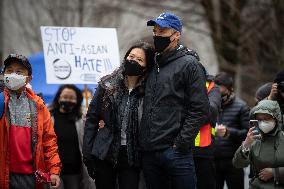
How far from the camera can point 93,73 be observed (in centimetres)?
906

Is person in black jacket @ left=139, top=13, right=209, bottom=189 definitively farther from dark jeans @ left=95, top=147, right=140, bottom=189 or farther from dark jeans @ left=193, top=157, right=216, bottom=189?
dark jeans @ left=193, top=157, right=216, bottom=189

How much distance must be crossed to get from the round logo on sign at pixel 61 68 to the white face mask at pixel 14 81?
2.30m

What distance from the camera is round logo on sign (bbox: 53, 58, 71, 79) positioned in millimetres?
9055

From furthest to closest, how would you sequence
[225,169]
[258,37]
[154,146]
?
1. [258,37]
2. [225,169]
3. [154,146]

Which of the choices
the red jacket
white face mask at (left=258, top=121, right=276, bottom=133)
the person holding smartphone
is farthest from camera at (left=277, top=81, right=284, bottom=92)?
the red jacket

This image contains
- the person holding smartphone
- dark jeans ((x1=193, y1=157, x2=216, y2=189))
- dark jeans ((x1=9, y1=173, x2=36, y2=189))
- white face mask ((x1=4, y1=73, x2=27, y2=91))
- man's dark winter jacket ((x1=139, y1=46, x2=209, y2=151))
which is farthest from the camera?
dark jeans ((x1=193, y1=157, x2=216, y2=189))

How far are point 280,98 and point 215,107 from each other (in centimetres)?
73

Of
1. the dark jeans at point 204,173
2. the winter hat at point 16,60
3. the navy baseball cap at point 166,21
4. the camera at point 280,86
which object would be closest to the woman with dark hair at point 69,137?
the dark jeans at point 204,173

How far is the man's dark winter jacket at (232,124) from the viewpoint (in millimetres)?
9688

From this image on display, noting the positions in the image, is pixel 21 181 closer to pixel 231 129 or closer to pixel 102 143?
pixel 102 143

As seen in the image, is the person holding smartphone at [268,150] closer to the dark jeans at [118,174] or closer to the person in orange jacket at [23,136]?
the dark jeans at [118,174]

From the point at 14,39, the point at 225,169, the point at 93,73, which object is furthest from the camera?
the point at 14,39

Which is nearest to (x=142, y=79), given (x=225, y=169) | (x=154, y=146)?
(x=154, y=146)

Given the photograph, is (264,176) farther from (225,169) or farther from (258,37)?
(258,37)
